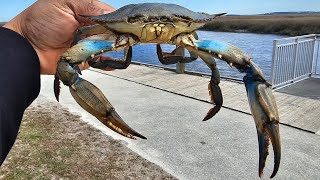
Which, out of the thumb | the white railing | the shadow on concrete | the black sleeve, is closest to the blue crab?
the black sleeve

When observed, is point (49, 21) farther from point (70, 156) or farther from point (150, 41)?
point (70, 156)

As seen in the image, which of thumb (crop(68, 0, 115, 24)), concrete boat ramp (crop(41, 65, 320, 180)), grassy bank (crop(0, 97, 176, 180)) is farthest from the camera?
concrete boat ramp (crop(41, 65, 320, 180))

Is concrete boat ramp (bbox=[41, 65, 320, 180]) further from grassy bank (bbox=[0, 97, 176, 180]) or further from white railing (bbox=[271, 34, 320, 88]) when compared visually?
white railing (bbox=[271, 34, 320, 88])

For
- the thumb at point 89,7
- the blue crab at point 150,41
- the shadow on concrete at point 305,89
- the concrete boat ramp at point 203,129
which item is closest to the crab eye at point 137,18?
the blue crab at point 150,41

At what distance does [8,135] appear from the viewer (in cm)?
230

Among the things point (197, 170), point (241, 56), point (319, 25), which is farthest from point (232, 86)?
point (319, 25)

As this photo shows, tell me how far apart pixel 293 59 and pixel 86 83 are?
1063cm

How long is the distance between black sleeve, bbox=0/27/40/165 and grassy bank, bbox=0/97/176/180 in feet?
10.6

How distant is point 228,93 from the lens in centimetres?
1052

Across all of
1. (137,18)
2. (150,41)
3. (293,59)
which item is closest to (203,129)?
(150,41)

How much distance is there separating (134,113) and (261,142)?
21.9 ft

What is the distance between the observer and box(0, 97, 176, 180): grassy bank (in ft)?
18.6

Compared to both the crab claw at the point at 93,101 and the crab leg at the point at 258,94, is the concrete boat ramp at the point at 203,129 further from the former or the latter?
the crab claw at the point at 93,101

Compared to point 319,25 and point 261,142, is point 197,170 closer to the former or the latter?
point 261,142
